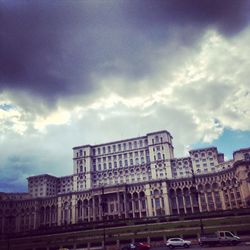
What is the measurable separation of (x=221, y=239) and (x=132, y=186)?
8717 centimetres

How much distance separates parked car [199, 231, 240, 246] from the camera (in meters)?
44.1

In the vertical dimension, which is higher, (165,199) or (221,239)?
(165,199)

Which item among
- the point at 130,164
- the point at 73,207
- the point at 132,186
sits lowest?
the point at 73,207

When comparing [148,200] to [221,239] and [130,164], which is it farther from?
[221,239]

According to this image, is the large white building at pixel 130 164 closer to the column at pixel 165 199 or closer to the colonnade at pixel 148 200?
the colonnade at pixel 148 200

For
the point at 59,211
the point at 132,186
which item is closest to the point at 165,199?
the point at 132,186

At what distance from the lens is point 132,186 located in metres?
131

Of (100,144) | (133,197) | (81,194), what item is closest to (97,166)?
(100,144)

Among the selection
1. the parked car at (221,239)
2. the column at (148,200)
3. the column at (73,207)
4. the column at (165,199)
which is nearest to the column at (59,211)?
the column at (73,207)

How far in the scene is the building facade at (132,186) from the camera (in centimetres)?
12019

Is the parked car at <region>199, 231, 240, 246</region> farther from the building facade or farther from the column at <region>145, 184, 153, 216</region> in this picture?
the column at <region>145, 184, 153, 216</region>

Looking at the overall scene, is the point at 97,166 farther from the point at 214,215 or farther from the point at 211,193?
the point at 214,215

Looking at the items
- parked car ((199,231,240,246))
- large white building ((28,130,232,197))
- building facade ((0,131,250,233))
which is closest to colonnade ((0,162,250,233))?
building facade ((0,131,250,233))

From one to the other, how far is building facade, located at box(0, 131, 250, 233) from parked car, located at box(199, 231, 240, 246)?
61.6 metres
